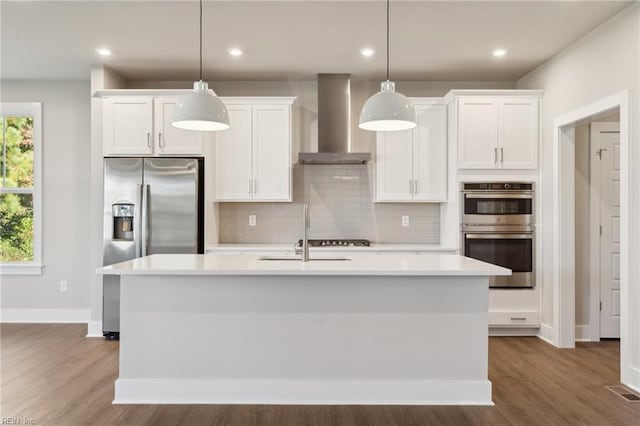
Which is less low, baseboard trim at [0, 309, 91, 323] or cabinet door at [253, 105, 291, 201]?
cabinet door at [253, 105, 291, 201]

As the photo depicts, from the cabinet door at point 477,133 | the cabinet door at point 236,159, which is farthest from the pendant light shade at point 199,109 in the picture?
the cabinet door at point 477,133

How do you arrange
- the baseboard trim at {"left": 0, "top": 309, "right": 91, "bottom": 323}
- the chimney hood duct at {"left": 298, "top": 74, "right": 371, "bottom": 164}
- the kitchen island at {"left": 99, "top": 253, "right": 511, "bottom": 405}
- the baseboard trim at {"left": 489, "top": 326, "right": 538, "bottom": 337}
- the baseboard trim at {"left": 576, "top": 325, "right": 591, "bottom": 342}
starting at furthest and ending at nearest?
the baseboard trim at {"left": 0, "top": 309, "right": 91, "bottom": 323}, the chimney hood duct at {"left": 298, "top": 74, "right": 371, "bottom": 164}, the baseboard trim at {"left": 489, "top": 326, "right": 538, "bottom": 337}, the baseboard trim at {"left": 576, "top": 325, "right": 591, "bottom": 342}, the kitchen island at {"left": 99, "top": 253, "right": 511, "bottom": 405}

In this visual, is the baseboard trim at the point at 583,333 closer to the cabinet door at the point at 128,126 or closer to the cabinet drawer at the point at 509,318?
the cabinet drawer at the point at 509,318

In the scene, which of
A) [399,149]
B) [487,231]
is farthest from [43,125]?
[487,231]

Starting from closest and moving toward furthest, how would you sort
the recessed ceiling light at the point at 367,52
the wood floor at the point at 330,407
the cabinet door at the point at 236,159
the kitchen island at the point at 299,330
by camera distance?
the wood floor at the point at 330,407 < the kitchen island at the point at 299,330 < the recessed ceiling light at the point at 367,52 < the cabinet door at the point at 236,159

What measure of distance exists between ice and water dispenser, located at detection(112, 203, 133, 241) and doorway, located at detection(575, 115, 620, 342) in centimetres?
450

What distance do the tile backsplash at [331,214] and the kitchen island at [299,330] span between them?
2.26 m

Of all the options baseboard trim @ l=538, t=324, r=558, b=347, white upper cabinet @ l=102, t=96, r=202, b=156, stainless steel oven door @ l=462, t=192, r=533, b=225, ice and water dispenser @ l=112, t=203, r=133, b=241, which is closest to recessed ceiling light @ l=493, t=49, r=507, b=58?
stainless steel oven door @ l=462, t=192, r=533, b=225

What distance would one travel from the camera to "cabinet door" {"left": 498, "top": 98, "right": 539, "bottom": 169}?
178 inches

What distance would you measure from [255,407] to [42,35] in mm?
3568

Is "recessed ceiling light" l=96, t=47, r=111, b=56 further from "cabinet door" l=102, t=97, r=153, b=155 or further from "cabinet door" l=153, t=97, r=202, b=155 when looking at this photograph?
"cabinet door" l=153, t=97, r=202, b=155

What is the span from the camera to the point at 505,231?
14.8 ft

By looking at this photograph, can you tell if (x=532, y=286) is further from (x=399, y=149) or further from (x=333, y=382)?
(x=333, y=382)

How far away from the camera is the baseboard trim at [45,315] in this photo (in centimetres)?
508
